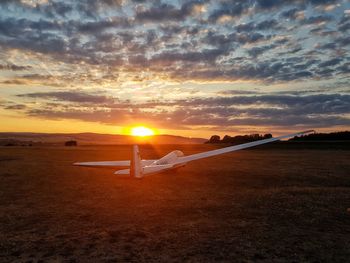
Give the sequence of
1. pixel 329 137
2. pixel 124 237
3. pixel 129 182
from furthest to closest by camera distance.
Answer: pixel 329 137 → pixel 129 182 → pixel 124 237

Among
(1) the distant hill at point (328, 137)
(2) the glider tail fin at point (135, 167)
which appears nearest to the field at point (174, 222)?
(2) the glider tail fin at point (135, 167)

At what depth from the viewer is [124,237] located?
7.11 m

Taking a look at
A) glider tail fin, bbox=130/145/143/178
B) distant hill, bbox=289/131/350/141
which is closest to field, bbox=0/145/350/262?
glider tail fin, bbox=130/145/143/178

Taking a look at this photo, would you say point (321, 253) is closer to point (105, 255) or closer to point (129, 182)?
point (105, 255)

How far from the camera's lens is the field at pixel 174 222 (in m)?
6.09

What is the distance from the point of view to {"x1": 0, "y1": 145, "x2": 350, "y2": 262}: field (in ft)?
20.0

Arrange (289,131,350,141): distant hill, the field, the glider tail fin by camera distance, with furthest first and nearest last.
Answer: (289,131,350,141): distant hill < the glider tail fin < the field

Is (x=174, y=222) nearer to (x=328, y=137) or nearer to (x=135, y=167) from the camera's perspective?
(x=135, y=167)

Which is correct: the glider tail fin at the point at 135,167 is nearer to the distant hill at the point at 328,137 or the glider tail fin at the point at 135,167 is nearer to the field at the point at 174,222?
the field at the point at 174,222

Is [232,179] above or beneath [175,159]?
beneath

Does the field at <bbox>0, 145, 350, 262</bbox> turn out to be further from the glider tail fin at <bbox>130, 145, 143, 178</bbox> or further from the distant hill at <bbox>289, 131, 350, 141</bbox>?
the distant hill at <bbox>289, 131, 350, 141</bbox>

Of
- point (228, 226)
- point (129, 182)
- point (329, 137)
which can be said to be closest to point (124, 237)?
point (228, 226)

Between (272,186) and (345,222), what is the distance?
242 inches

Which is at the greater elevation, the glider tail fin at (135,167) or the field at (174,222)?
the glider tail fin at (135,167)
